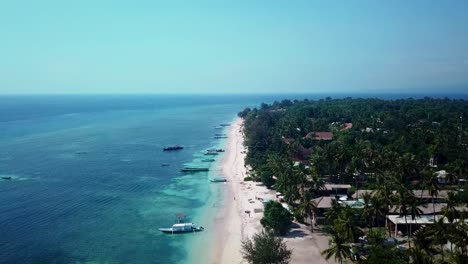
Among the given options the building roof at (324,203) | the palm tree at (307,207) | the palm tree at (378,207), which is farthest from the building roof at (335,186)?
the palm tree at (378,207)

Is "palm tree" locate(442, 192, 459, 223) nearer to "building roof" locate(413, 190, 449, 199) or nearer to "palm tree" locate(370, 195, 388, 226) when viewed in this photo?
"palm tree" locate(370, 195, 388, 226)

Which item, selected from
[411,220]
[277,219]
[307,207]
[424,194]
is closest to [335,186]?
[424,194]

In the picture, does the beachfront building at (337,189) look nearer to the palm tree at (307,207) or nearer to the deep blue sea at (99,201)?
the palm tree at (307,207)

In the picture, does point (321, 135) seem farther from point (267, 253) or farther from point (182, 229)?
point (267, 253)

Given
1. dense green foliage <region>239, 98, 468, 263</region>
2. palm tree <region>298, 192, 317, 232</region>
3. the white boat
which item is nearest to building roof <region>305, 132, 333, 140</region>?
dense green foliage <region>239, 98, 468, 263</region>

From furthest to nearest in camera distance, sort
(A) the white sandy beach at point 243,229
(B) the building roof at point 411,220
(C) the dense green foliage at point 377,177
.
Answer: (B) the building roof at point 411,220
(A) the white sandy beach at point 243,229
(C) the dense green foliage at point 377,177

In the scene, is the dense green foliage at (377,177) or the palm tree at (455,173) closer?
the dense green foliage at (377,177)
